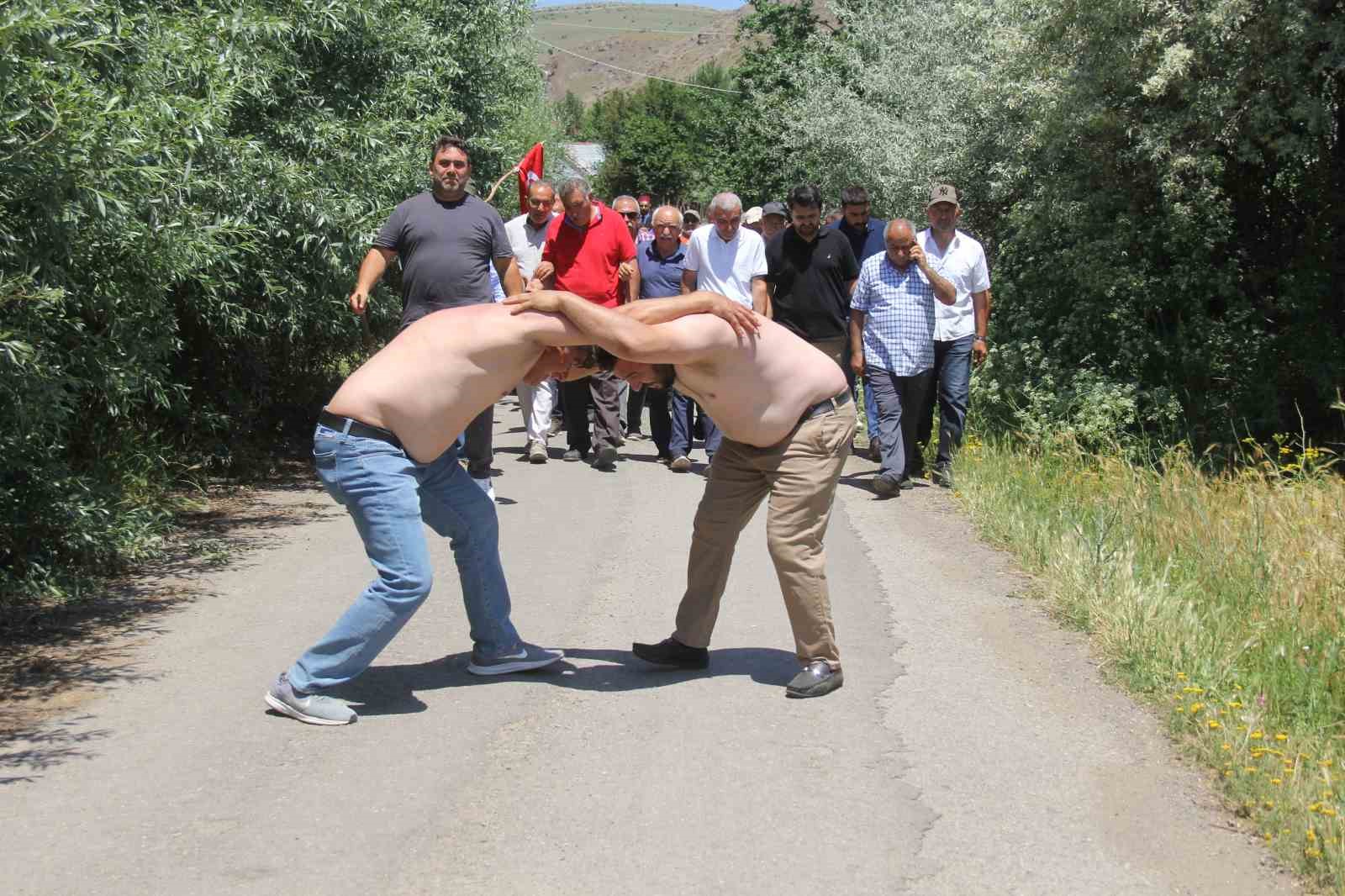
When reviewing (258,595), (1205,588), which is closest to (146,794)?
(258,595)

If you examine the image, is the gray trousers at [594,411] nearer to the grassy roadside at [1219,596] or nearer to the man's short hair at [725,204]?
the man's short hair at [725,204]

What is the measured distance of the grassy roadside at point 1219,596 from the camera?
508 cm

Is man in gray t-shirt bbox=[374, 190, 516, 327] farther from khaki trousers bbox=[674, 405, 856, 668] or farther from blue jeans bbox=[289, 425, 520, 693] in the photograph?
blue jeans bbox=[289, 425, 520, 693]

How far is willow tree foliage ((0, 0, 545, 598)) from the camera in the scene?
6352 mm

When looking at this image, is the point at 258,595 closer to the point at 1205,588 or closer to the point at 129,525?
the point at 129,525

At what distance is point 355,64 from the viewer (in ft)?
39.5

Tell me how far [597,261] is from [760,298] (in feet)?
5.00

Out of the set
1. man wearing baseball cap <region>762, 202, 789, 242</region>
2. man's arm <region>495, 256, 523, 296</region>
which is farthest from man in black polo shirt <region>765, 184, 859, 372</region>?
man wearing baseball cap <region>762, 202, 789, 242</region>

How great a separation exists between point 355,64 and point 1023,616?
7268 millimetres

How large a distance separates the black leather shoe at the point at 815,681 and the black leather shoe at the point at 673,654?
489 mm

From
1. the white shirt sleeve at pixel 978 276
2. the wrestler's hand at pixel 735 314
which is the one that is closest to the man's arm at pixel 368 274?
the wrestler's hand at pixel 735 314

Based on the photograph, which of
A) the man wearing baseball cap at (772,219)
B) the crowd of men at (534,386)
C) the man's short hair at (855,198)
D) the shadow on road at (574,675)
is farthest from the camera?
the man wearing baseball cap at (772,219)

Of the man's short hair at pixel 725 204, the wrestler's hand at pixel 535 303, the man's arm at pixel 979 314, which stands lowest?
the man's arm at pixel 979 314

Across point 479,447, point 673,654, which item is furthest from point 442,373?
point 479,447
